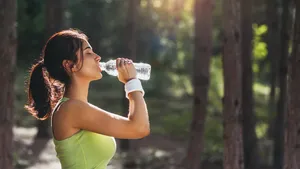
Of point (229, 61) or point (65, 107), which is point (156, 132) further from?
point (65, 107)

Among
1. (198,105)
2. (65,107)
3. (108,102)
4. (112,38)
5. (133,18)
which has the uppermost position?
(65,107)

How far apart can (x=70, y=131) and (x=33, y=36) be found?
83.9 feet

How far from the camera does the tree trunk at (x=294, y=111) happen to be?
580 centimetres

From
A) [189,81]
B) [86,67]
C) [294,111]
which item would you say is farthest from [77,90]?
[189,81]

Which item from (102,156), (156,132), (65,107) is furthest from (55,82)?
(156,132)

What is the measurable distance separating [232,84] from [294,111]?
1662 millimetres

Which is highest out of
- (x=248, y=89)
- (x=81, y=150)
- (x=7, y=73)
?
(x=81, y=150)

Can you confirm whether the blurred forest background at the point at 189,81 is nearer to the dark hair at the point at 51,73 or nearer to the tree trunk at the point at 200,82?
the tree trunk at the point at 200,82

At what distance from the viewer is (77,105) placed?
298 centimetres

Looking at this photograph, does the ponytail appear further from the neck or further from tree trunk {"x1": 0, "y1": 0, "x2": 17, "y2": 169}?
tree trunk {"x1": 0, "y1": 0, "x2": 17, "y2": 169}

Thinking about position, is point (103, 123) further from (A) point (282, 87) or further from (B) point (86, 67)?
(A) point (282, 87)

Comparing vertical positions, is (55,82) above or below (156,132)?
above

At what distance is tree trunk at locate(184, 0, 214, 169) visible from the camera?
36.2ft

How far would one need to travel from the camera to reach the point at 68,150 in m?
2.98
